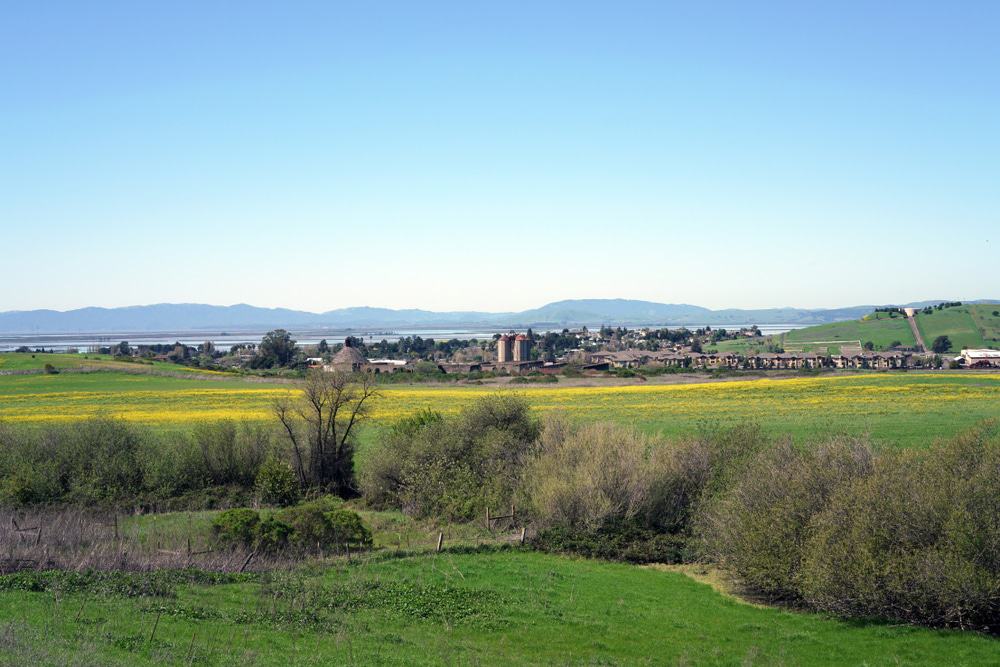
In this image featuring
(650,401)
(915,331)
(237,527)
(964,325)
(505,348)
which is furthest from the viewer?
(915,331)

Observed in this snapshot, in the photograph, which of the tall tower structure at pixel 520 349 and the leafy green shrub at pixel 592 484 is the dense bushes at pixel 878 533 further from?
the tall tower structure at pixel 520 349

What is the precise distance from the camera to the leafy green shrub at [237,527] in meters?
26.8

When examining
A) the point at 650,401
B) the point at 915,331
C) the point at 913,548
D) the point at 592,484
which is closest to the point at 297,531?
the point at 592,484

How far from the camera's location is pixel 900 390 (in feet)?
217

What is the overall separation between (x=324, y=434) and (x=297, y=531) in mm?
13501

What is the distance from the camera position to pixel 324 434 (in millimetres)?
40938

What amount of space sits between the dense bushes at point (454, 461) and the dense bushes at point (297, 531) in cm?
603

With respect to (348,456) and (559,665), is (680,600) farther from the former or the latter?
(348,456)

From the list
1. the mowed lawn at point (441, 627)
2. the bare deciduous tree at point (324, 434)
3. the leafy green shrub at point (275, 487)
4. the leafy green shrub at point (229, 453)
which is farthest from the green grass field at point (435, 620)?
the bare deciduous tree at point (324, 434)

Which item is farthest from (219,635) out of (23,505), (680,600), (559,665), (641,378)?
(641,378)

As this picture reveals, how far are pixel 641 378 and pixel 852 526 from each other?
69.7 m

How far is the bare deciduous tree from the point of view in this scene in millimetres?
40250

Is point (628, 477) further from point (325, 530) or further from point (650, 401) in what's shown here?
point (650, 401)

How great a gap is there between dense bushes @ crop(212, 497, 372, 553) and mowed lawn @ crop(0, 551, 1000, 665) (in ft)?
11.1
